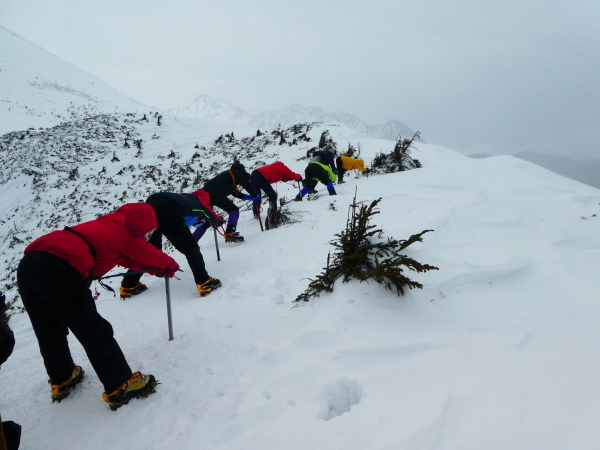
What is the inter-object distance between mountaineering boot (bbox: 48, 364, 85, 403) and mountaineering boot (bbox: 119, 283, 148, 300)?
1699mm

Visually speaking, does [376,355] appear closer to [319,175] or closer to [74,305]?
[74,305]

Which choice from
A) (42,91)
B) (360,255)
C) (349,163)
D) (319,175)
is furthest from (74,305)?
(42,91)

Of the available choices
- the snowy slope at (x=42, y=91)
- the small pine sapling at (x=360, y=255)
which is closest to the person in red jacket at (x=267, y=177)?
the small pine sapling at (x=360, y=255)

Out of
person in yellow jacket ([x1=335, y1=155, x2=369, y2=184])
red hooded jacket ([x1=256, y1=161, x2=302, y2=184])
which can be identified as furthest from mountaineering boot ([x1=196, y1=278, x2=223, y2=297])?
person in yellow jacket ([x1=335, y1=155, x2=369, y2=184])

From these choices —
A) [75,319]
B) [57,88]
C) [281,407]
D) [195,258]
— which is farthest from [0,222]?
[57,88]

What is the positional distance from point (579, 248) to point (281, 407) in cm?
355

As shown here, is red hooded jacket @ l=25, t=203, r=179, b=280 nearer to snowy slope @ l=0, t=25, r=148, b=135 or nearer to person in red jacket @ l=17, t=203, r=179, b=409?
person in red jacket @ l=17, t=203, r=179, b=409

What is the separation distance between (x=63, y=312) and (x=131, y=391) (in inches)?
27.8

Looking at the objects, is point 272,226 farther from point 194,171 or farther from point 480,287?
point 194,171

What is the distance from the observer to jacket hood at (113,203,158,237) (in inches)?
95.7

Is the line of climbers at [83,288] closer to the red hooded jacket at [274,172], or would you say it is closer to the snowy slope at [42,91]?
the red hooded jacket at [274,172]

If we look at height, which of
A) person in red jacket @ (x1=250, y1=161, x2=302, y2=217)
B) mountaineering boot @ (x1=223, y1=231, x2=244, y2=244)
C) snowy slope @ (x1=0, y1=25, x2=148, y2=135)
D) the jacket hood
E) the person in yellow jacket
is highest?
snowy slope @ (x1=0, y1=25, x2=148, y2=135)

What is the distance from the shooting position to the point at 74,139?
16.8m

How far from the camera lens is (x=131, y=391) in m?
2.04
